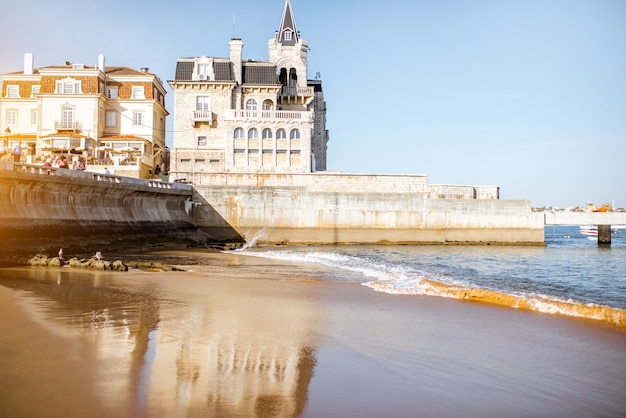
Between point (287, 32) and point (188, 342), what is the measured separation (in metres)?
48.9

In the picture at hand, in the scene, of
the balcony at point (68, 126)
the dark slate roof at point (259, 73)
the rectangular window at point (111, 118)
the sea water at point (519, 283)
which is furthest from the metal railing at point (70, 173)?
the dark slate roof at point (259, 73)

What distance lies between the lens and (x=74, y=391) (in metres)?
4.35

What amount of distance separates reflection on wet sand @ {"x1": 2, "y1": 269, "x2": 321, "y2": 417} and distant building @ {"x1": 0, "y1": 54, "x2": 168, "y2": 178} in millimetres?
31004

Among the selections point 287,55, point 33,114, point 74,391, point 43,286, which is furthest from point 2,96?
point 74,391

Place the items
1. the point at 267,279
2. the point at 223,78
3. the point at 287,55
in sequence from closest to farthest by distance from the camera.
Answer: the point at 267,279 < the point at 223,78 < the point at 287,55

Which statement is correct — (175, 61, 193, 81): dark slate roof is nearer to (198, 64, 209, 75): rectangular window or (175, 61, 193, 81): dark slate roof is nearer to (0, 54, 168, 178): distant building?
(198, 64, 209, 75): rectangular window

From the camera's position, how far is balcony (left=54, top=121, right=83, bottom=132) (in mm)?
41969

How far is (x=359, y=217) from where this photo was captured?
121 feet

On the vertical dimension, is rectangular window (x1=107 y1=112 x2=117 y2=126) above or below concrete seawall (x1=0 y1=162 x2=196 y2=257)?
above

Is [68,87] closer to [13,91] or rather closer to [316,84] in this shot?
[13,91]

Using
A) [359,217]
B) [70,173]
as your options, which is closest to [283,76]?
[359,217]

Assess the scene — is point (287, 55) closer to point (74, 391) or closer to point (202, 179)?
point (202, 179)

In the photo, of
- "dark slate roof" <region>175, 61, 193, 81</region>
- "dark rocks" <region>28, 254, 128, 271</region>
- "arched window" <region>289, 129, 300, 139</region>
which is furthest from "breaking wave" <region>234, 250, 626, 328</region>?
"dark slate roof" <region>175, 61, 193, 81</region>

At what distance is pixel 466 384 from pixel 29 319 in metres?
6.10
